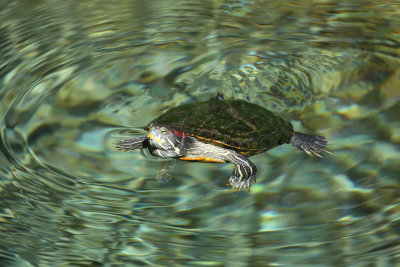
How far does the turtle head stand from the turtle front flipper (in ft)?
0.88

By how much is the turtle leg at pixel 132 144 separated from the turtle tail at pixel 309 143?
81 cm

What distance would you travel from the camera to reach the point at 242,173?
89.6 inches

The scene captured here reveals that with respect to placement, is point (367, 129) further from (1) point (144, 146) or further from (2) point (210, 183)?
(1) point (144, 146)

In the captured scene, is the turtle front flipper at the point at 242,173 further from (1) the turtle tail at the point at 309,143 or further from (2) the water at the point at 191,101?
(1) the turtle tail at the point at 309,143

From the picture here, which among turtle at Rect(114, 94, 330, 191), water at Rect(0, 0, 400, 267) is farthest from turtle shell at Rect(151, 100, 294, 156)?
water at Rect(0, 0, 400, 267)

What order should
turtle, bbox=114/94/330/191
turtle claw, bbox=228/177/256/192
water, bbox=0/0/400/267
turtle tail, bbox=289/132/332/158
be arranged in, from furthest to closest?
turtle tail, bbox=289/132/332/158, turtle, bbox=114/94/330/191, turtle claw, bbox=228/177/256/192, water, bbox=0/0/400/267

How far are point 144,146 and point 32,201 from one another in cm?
73

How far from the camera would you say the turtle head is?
2.32m

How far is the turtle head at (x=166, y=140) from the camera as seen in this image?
2.32 metres

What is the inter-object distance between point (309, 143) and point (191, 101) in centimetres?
83

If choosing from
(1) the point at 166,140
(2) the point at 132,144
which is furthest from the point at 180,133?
(2) the point at 132,144

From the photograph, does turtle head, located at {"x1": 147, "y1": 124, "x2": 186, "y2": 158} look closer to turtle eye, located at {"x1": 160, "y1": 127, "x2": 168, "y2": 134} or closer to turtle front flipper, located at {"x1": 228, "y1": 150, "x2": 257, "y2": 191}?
turtle eye, located at {"x1": 160, "y1": 127, "x2": 168, "y2": 134}

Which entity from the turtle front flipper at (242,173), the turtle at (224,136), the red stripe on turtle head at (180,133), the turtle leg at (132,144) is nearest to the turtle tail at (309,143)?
the turtle at (224,136)

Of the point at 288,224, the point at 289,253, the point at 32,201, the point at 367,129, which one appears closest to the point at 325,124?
the point at 367,129
